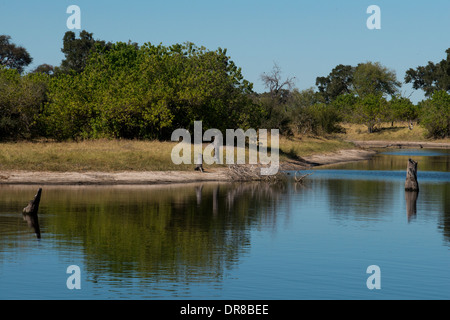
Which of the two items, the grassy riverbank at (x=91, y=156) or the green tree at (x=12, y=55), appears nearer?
the grassy riverbank at (x=91, y=156)

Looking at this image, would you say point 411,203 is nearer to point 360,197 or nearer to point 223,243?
point 360,197

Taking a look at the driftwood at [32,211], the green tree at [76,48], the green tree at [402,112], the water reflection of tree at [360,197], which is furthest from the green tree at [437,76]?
the driftwood at [32,211]

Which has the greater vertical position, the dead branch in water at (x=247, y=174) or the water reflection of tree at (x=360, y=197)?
the dead branch in water at (x=247, y=174)

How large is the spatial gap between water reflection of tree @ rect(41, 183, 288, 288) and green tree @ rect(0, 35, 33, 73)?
387 ft

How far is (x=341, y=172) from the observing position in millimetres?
73062

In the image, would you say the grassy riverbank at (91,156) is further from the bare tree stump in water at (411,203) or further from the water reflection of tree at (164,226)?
the bare tree stump in water at (411,203)

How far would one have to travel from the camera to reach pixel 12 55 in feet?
527

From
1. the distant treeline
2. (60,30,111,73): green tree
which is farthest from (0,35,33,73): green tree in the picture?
the distant treeline

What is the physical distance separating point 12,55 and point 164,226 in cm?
13673

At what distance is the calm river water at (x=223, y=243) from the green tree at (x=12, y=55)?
11769 cm

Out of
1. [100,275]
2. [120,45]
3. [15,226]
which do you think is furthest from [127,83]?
[100,275]

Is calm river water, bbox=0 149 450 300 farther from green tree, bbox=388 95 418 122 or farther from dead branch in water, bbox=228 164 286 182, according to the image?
green tree, bbox=388 95 418 122

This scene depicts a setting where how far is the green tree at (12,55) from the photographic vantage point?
523ft
